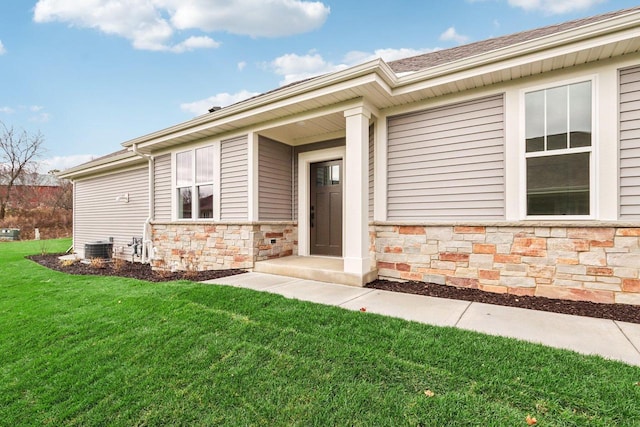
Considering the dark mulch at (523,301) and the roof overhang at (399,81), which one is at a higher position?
the roof overhang at (399,81)

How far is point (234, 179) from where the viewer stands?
582cm

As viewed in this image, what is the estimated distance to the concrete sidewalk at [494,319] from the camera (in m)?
2.29

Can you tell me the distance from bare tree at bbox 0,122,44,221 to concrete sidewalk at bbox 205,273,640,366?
27.2 m

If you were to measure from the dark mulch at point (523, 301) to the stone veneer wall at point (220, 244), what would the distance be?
7.57ft

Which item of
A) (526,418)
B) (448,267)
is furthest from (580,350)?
(448,267)

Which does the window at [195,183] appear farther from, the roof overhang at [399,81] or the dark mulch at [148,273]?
the dark mulch at [148,273]

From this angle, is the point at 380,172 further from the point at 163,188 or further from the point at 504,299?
the point at 163,188

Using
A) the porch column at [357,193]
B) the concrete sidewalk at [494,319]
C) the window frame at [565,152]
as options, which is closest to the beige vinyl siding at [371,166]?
the porch column at [357,193]

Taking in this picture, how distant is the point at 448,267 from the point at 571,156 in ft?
6.34

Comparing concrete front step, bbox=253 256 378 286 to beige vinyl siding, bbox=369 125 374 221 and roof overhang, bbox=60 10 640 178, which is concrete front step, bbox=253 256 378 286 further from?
roof overhang, bbox=60 10 640 178

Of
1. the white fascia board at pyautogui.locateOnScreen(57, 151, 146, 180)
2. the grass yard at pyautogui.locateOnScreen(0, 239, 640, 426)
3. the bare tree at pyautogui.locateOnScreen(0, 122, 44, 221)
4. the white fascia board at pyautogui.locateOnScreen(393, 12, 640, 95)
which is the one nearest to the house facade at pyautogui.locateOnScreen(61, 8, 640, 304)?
the white fascia board at pyautogui.locateOnScreen(393, 12, 640, 95)

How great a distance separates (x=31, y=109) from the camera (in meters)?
20.6

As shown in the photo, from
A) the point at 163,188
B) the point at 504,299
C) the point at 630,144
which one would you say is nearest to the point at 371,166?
the point at 504,299

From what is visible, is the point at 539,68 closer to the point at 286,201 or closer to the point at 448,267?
the point at 448,267
